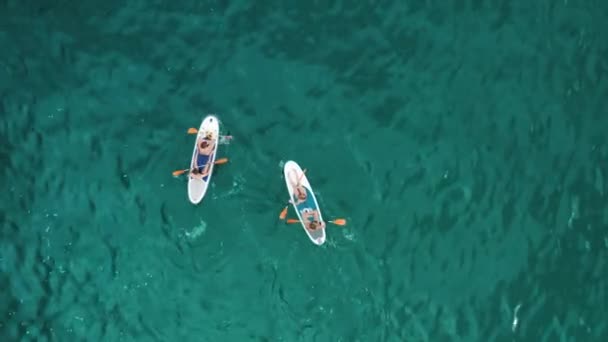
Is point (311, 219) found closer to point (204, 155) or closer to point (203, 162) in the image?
point (203, 162)

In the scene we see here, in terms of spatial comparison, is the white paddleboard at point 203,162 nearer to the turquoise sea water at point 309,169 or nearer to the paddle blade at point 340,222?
the turquoise sea water at point 309,169

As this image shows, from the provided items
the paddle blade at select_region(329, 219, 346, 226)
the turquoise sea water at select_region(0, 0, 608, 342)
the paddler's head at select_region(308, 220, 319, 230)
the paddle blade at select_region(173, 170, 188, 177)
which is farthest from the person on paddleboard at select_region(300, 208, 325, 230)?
the paddle blade at select_region(173, 170, 188, 177)

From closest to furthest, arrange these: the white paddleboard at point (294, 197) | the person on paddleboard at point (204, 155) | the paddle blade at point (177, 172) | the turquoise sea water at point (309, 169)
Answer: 1. the turquoise sea water at point (309, 169)
2. the white paddleboard at point (294, 197)
3. the person on paddleboard at point (204, 155)
4. the paddle blade at point (177, 172)

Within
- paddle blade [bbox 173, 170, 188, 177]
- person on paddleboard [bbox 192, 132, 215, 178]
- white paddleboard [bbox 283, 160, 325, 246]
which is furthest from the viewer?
paddle blade [bbox 173, 170, 188, 177]

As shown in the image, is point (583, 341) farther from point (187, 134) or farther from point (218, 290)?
point (187, 134)

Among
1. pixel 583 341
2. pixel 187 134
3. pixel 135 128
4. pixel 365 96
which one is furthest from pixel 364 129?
pixel 583 341

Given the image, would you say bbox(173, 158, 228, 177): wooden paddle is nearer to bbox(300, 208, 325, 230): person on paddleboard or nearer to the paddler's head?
bbox(300, 208, 325, 230): person on paddleboard

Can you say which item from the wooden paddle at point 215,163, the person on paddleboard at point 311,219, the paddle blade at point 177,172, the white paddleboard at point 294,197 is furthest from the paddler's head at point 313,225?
the paddle blade at point 177,172

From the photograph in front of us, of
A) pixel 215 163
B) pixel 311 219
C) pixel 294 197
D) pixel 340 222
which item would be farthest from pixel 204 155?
pixel 340 222
